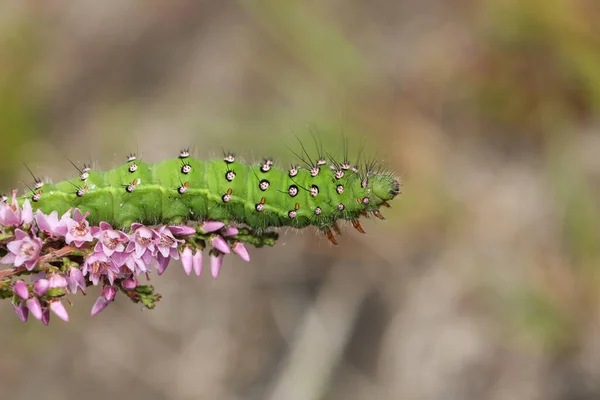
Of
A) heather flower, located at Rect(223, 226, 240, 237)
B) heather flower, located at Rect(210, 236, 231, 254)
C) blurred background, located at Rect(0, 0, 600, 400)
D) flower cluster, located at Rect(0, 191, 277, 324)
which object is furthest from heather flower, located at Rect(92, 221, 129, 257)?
blurred background, located at Rect(0, 0, 600, 400)

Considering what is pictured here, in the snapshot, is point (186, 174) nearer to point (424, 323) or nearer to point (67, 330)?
point (424, 323)

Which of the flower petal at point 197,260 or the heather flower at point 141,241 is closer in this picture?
the heather flower at point 141,241

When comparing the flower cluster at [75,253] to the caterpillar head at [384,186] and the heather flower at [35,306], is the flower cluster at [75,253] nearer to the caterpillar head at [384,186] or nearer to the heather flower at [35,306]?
the heather flower at [35,306]

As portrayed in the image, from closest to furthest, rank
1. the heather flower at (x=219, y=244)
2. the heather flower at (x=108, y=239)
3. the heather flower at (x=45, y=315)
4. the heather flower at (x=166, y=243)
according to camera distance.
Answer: the heather flower at (x=45, y=315) → the heather flower at (x=108, y=239) → the heather flower at (x=166, y=243) → the heather flower at (x=219, y=244)

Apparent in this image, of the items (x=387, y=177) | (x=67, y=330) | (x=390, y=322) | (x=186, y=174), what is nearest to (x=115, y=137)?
(x=67, y=330)

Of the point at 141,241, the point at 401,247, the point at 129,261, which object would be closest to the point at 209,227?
the point at 141,241

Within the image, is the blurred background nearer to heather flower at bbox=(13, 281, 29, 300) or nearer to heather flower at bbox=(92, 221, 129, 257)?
heather flower at bbox=(92, 221, 129, 257)

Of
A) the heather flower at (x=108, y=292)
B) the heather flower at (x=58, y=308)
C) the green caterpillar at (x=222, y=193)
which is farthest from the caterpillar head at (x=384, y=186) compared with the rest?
the heather flower at (x=58, y=308)
